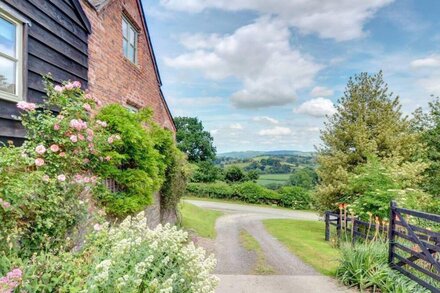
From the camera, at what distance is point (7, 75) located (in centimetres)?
454

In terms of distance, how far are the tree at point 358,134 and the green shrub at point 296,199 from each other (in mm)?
14133

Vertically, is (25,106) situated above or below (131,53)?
below

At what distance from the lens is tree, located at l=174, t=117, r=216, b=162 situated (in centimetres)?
4794

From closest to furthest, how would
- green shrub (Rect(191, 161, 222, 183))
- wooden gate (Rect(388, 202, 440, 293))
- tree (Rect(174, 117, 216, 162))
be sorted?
1. wooden gate (Rect(388, 202, 440, 293))
2. green shrub (Rect(191, 161, 222, 183))
3. tree (Rect(174, 117, 216, 162))

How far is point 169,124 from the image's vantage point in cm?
1527

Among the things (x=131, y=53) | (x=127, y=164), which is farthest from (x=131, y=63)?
(x=127, y=164)

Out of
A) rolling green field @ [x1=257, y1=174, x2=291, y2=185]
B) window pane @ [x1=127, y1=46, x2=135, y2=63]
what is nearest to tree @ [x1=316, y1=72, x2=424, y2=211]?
window pane @ [x1=127, y1=46, x2=135, y2=63]

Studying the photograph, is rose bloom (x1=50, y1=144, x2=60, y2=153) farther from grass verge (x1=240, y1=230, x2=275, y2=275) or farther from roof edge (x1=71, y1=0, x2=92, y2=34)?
grass verge (x1=240, y1=230, x2=275, y2=275)

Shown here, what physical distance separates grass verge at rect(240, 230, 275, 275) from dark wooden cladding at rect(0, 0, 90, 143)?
5.95m

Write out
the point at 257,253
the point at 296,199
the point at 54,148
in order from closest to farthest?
the point at 54,148, the point at 257,253, the point at 296,199

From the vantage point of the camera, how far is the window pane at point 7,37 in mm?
4430

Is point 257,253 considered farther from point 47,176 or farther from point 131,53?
point 131,53

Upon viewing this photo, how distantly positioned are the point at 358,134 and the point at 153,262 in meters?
13.8

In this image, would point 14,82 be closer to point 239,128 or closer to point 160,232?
point 160,232
